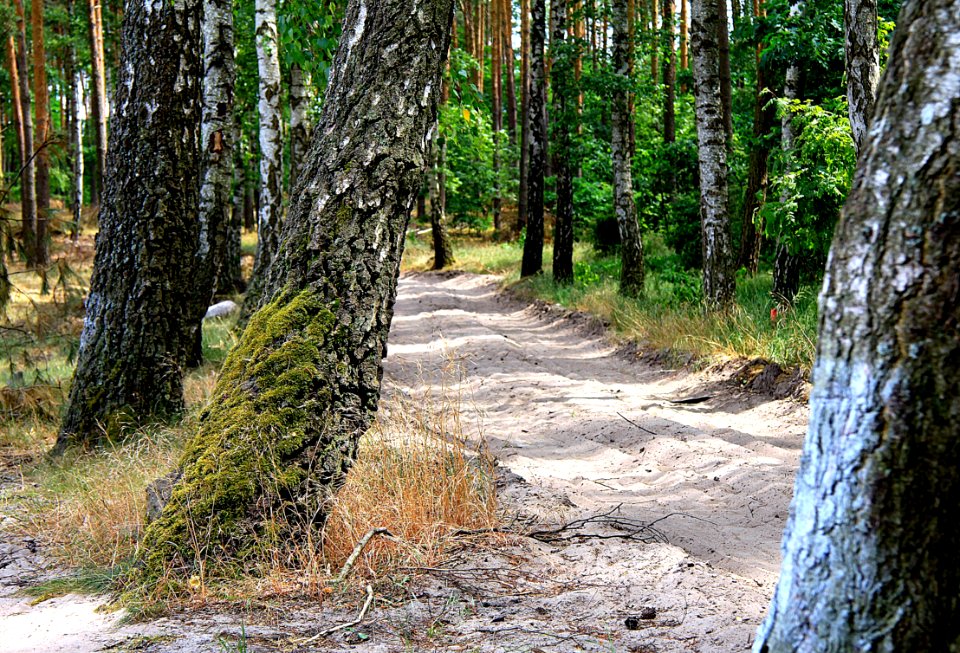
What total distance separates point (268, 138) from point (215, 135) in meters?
2.83

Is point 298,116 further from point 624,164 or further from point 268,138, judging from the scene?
point 624,164

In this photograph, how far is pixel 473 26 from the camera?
114ft

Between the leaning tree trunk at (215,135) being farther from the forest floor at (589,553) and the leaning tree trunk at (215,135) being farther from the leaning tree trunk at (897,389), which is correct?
the leaning tree trunk at (897,389)

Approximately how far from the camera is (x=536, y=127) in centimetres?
1596

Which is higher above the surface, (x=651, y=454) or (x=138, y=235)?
(x=138, y=235)

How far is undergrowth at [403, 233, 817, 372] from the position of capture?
8.01 metres

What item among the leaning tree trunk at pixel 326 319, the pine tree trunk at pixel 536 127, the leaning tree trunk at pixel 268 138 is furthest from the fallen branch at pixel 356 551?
the pine tree trunk at pixel 536 127

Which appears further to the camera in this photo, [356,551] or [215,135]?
[215,135]

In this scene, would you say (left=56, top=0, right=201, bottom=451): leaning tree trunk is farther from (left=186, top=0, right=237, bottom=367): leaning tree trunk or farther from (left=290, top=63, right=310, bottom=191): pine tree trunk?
(left=290, top=63, right=310, bottom=191): pine tree trunk

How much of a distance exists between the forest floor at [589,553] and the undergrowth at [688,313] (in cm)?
37

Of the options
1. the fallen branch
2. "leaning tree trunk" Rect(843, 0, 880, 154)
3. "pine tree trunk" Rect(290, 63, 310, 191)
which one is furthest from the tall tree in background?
the fallen branch

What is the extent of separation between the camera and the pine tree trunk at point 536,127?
15.6 m

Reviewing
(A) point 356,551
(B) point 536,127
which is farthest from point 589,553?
(B) point 536,127

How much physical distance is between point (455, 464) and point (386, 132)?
72.2 inches
